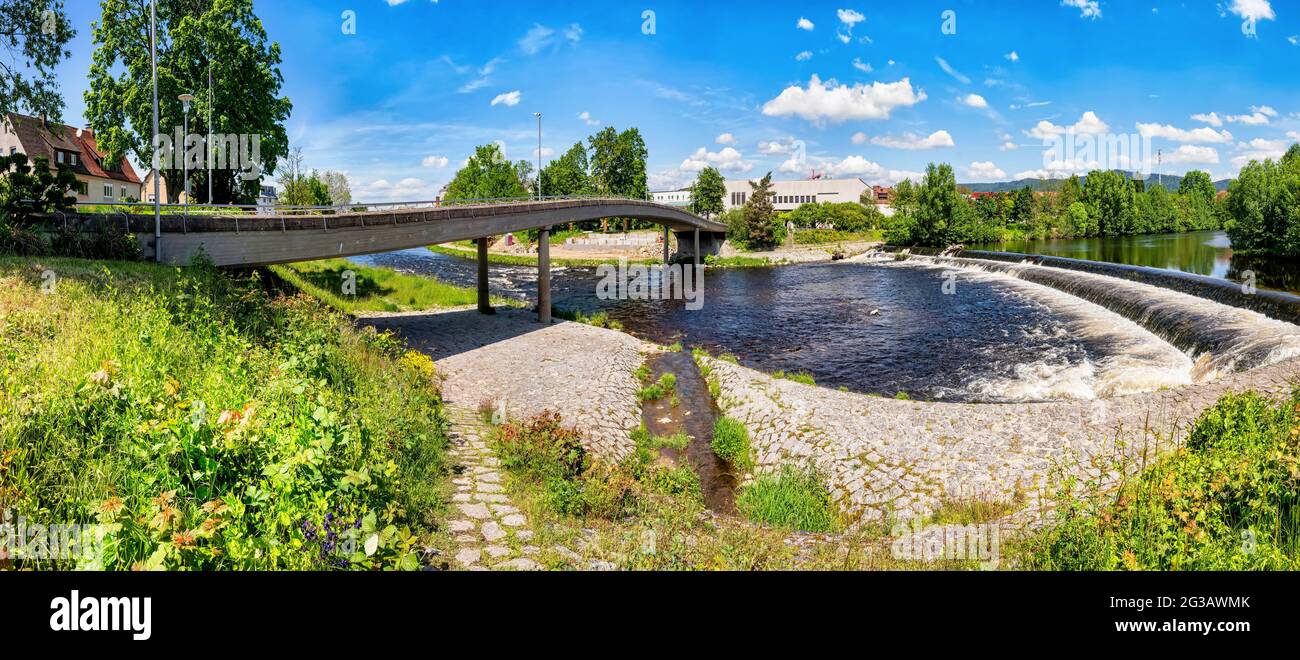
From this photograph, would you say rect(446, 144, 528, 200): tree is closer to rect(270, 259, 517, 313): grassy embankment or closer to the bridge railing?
rect(270, 259, 517, 313): grassy embankment

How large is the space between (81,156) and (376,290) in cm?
4393

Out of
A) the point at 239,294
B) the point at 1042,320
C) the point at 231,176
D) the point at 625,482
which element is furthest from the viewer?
the point at 231,176

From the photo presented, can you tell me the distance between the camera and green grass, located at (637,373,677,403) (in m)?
20.2

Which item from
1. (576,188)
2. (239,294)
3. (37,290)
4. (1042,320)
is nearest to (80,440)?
(37,290)

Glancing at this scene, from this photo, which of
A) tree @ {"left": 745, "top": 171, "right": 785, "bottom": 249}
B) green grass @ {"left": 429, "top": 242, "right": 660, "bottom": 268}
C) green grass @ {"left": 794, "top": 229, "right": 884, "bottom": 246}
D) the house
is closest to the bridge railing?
the house

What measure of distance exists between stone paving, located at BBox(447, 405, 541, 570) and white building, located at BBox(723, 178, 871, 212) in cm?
11679

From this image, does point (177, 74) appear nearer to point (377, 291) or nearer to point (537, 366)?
point (377, 291)

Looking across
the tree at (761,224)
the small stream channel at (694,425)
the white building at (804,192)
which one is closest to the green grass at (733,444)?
the small stream channel at (694,425)

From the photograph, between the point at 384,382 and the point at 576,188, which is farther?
the point at 576,188

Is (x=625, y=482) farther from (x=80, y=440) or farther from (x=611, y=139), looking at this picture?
(x=611, y=139)

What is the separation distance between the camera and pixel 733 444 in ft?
51.6

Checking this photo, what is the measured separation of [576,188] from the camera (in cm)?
11300

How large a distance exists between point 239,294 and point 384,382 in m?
6.33
